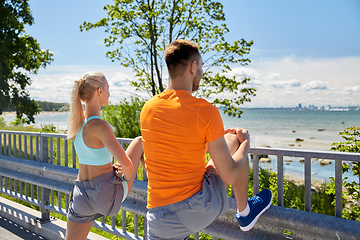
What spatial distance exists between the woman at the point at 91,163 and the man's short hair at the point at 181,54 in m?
0.86

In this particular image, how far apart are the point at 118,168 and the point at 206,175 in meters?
0.98

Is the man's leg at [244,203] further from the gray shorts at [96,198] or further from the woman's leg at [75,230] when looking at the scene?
the woman's leg at [75,230]

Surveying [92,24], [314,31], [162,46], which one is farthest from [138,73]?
[314,31]

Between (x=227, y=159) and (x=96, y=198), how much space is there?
128cm

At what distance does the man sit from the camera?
5.87ft

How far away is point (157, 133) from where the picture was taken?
1.87 m

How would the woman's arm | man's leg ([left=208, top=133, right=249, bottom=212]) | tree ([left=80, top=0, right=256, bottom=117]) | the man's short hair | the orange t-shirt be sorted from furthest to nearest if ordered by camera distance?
tree ([left=80, top=0, right=256, bottom=117]) → the woman's arm → man's leg ([left=208, top=133, right=249, bottom=212]) → the man's short hair → the orange t-shirt

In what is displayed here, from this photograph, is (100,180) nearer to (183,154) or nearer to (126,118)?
(183,154)

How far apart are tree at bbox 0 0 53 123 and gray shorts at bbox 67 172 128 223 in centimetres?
1347

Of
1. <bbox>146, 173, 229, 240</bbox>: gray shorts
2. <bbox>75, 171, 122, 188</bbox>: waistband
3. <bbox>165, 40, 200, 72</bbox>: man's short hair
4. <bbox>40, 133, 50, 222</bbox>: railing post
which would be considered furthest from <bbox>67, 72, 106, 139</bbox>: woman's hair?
<bbox>40, 133, 50, 222</bbox>: railing post

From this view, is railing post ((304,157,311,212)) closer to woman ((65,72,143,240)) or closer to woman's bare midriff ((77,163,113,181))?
woman ((65,72,143,240))

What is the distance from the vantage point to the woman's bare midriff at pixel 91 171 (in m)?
2.47

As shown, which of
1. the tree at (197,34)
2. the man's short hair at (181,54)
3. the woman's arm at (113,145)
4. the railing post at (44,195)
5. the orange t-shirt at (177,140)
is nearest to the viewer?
the orange t-shirt at (177,140)

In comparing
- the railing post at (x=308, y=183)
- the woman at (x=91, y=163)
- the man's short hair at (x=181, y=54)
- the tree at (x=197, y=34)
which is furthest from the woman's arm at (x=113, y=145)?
the tree at (x=197, y=34)
